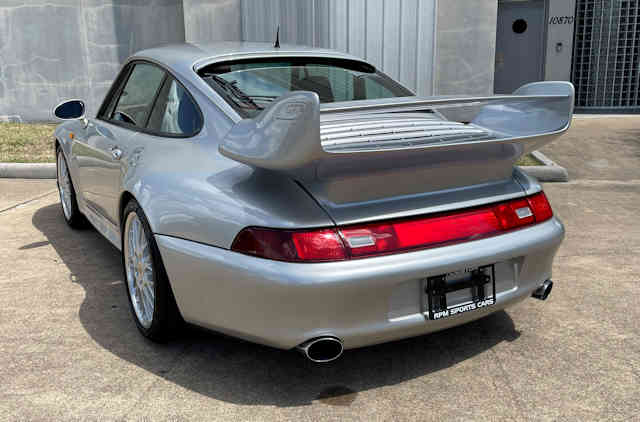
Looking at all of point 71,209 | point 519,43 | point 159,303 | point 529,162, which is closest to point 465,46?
point 529,162

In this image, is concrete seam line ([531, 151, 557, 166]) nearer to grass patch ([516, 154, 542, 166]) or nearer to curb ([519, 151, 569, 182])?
grass patch ([516, 154, 542, 166])

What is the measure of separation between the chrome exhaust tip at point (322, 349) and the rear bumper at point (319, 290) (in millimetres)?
28

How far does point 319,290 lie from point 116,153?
5.78 feet

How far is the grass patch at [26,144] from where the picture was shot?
802 cm

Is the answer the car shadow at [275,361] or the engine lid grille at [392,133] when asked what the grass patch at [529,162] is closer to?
the car shadow at [275,361]

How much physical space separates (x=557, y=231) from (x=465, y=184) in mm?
569

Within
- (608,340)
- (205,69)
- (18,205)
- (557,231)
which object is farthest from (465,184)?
(18,205)

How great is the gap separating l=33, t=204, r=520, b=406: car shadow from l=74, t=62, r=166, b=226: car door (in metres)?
0.72

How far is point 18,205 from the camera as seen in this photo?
602 centimetres

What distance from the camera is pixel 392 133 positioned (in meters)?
2.61

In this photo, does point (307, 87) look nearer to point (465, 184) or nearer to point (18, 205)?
point (465, 184)

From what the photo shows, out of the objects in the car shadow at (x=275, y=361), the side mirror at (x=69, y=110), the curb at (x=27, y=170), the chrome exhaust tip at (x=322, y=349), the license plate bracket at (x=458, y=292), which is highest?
the side mirror at (x=69, y=110)

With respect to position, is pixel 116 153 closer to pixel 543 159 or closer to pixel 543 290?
pixel 543 290

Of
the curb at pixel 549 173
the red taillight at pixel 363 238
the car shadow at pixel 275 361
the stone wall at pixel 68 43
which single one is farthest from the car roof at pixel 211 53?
the stone wall at pixel 68 43
